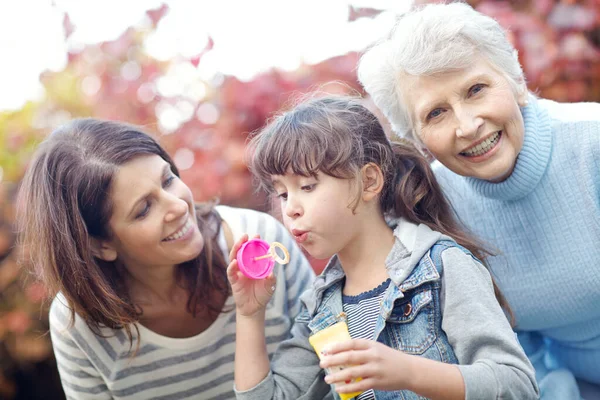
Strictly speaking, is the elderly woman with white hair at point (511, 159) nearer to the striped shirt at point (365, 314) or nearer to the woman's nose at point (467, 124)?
the woman's nose at point (467, 124)

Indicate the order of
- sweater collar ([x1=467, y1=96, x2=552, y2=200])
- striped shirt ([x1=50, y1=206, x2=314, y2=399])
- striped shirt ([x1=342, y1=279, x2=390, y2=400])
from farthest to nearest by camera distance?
striped shirt ([x1=50, y1=206, x2=314, y2=399]) < sweater collar ([x1=467, y1=96, x2=552, y2=200]) < striped shirt ([x1=342, y1=279, x2=390, y2=400])

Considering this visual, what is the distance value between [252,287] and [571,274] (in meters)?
1.17

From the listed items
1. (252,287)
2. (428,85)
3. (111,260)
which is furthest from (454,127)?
(111,260)

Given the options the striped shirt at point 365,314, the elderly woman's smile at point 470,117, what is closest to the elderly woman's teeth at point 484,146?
the elderly woman's smile at point 470,117

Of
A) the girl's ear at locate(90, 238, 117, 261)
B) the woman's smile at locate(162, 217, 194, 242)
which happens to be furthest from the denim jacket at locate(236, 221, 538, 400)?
the girl's ear at locate(90, 238, 117, 261)

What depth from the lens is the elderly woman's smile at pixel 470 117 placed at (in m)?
2.30

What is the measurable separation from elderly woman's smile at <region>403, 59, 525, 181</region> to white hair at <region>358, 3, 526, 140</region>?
0.04 metres

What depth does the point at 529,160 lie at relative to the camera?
8.04ft

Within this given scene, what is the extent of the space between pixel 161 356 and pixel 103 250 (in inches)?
20.4

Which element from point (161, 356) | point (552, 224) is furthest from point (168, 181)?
point (552, 224)

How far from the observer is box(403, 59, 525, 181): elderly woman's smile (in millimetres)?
2305

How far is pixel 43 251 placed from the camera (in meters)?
2.61

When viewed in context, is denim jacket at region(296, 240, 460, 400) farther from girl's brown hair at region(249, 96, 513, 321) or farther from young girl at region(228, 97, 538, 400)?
girl's brown hair at region(249, 96, 513, 321)

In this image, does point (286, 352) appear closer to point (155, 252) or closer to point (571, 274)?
point (155, 252)
